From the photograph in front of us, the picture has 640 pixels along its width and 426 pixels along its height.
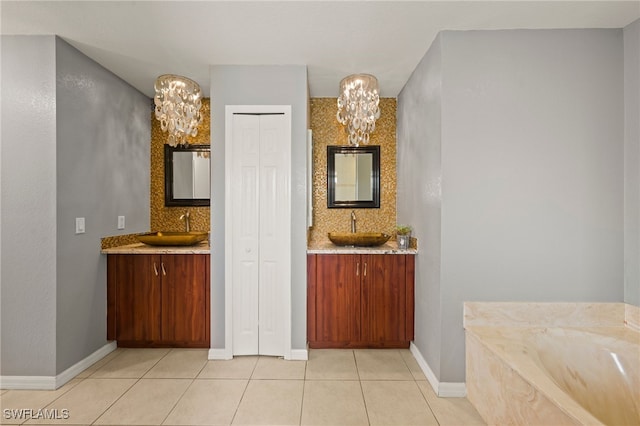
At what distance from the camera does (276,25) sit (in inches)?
91.7

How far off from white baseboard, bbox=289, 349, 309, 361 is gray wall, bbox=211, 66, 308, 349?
4cm

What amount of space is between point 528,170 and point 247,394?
255cm

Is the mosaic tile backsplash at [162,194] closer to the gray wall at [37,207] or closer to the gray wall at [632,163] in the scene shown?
the gray wall at [37,207]

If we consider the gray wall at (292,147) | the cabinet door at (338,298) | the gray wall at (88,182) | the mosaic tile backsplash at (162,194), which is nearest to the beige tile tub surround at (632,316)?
the cabinet door at (338,298)

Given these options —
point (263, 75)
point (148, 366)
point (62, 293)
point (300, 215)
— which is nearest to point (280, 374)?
point (148, 366)

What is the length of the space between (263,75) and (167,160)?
1.63m

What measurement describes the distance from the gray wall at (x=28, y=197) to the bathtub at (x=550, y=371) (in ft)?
9.85

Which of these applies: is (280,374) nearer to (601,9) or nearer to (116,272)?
(116,272)

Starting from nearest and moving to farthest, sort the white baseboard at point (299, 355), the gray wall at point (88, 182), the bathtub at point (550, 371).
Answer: the bathtub at point (550, 371), the gray wall at point (88, 182), the white baseboard at point (299, 355)

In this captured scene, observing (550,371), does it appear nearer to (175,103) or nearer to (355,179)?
(355,179)

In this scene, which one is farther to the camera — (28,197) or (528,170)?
(28,197)

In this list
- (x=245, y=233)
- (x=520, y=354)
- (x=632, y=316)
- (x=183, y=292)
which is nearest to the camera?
(x=520, y=354)

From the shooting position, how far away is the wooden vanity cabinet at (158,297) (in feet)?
10.2

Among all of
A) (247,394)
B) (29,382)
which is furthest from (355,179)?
(29,382)
